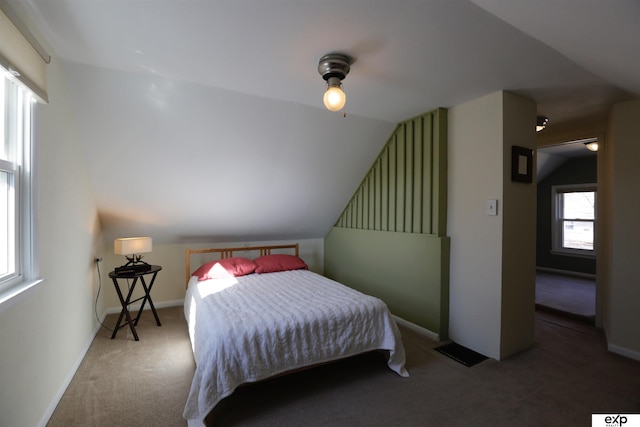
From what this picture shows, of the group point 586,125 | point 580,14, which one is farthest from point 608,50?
point 586,125

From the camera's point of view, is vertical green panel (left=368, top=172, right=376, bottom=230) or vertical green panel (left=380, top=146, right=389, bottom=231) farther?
vertical green panel (left=368, top=172, right=376, bottom=230)

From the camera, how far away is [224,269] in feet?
11.3

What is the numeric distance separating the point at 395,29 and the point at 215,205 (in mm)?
2686

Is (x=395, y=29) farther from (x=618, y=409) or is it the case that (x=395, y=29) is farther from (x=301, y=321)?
(x=618, y=409)

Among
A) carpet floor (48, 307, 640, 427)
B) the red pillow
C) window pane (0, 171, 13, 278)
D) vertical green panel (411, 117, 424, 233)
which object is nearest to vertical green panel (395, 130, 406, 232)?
vertical green panel (411, 117, 424, 233)

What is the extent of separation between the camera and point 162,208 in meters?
3.32

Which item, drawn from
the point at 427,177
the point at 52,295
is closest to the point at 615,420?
the point at 427,177

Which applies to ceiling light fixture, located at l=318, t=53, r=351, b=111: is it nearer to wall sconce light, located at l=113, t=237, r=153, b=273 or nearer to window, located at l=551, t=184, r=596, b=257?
wall sconce light, located at l=113, t=237, r=153, b=273

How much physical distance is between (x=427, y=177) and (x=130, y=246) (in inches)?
122

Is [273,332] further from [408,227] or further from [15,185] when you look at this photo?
[408,227]

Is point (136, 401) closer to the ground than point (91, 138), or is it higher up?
closer to the ground

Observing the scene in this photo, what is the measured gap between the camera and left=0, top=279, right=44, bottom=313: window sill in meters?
1.29

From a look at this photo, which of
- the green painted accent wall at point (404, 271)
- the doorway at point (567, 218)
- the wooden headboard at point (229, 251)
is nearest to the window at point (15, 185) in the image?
the wooden headboard at point (229, 251)

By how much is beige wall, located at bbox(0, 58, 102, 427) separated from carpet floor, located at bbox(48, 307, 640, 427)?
0.28 metres
